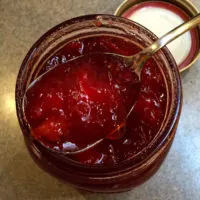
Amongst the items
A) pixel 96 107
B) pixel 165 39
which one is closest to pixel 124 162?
pixel 96 107

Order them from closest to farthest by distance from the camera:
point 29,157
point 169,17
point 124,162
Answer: point 124,162 → point 29,157 → point 169,17

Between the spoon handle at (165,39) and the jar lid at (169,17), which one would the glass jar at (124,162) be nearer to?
the spoon handle at (165,39)

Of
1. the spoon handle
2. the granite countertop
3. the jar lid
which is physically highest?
the spoon handle

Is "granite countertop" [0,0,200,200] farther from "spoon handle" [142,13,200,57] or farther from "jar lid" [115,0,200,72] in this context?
"spoon handle" [142,13,200,57]

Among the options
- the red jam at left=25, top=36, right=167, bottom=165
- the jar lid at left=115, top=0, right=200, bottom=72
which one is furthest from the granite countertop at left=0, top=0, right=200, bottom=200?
the red jam at left=25, top=36, right=167, bottom=165

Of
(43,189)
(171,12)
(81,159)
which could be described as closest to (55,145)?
(81,159)

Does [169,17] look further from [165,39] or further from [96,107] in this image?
[96,107]

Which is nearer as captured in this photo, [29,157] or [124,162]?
[124,162]
